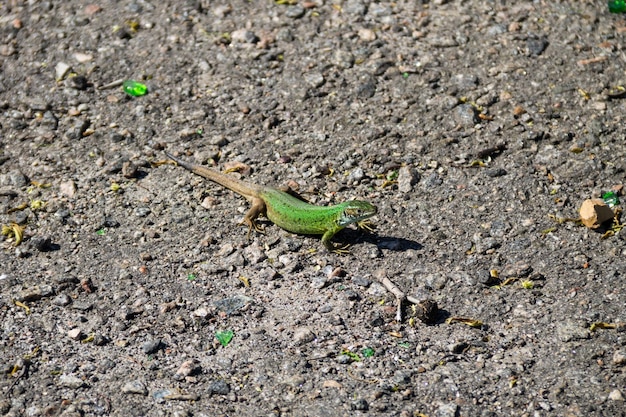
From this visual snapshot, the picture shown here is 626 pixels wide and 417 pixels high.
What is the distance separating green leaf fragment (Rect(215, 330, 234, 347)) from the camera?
501cm

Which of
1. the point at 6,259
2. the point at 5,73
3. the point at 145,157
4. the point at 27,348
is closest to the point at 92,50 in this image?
the point at 5,73

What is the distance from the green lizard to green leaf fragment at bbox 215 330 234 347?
1029 millimetres

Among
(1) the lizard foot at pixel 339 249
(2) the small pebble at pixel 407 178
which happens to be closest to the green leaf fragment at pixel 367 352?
(1) the lizard foot at pixel 339 249

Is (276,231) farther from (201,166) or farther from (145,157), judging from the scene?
(145,157)

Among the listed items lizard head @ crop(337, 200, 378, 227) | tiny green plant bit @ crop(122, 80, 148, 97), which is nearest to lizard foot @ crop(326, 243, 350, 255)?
lizard head @ crop(337, 200, 378, 227)

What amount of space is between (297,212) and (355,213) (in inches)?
18.0

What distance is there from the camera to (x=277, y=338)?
5031 millimetres

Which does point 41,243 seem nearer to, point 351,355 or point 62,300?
point 62,300

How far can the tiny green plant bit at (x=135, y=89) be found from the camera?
711 cm

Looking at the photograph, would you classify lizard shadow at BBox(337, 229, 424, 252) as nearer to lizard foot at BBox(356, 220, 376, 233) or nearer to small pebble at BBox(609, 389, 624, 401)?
lizard foot at BBox(356, 220, 376, 233)

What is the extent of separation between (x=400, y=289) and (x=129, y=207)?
2.25 meters

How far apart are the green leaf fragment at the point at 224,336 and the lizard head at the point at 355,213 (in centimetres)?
118

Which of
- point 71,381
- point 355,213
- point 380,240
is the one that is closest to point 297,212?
point 355,213

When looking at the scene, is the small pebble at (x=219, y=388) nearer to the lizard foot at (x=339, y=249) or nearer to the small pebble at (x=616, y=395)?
the lizard foot at (x=339, y=249)
